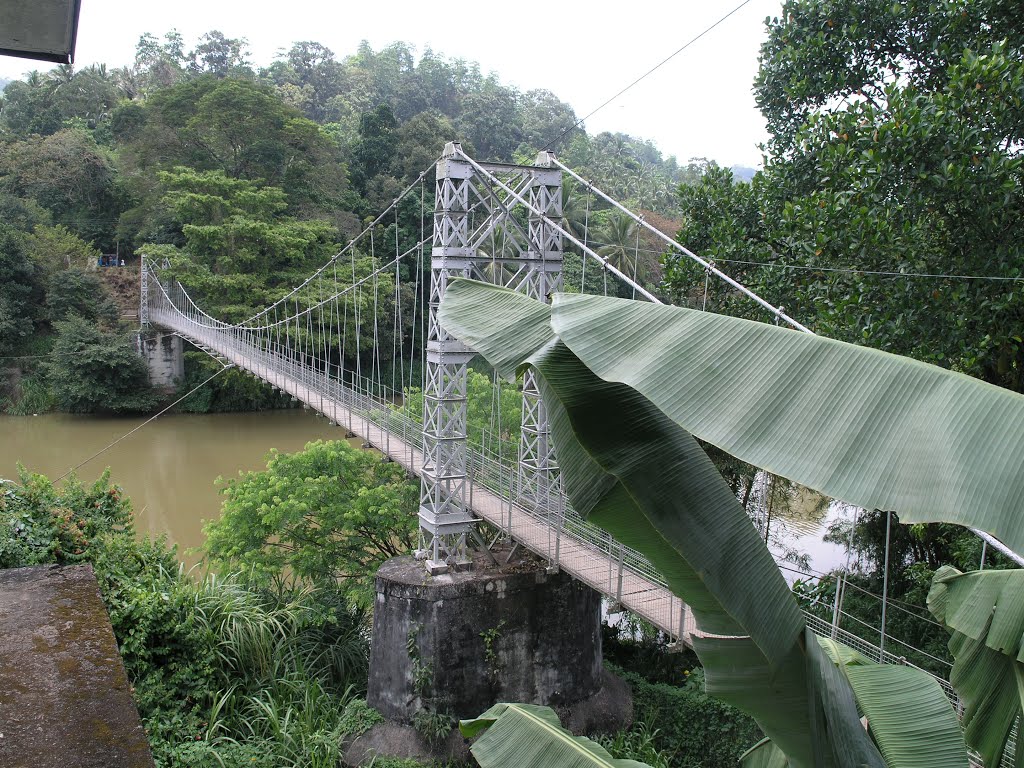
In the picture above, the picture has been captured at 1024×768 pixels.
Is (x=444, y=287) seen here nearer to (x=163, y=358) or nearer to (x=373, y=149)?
(x=163, y=358)

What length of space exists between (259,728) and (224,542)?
2.38 metres

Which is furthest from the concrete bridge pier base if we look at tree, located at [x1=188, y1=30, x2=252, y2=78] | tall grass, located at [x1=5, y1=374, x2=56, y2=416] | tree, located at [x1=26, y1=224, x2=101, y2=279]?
tree, located at [x1=188, y1=30, x2=252, y2=78]

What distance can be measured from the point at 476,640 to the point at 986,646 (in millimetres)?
4600

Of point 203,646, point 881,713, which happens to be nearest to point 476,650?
→ point 203,646

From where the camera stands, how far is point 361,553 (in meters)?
7.54

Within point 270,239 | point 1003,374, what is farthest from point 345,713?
point 270,239

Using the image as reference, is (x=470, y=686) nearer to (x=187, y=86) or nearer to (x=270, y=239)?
(x=270, y=239)

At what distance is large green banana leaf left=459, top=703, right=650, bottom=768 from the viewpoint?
69.7 inches

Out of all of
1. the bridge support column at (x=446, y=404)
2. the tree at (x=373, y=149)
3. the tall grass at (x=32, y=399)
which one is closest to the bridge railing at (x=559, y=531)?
the bridge support column at (x=446, y=404)

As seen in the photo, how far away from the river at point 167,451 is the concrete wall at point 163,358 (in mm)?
972

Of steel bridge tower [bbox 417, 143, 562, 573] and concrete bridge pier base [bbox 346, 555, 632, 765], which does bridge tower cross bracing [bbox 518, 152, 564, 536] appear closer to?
steel bridge tower [bbox 417, 143, 562, 573]

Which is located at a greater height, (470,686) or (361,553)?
(361,553)

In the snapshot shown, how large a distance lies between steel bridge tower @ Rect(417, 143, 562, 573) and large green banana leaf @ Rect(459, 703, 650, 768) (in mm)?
3845

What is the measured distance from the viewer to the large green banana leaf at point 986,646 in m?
1.44
